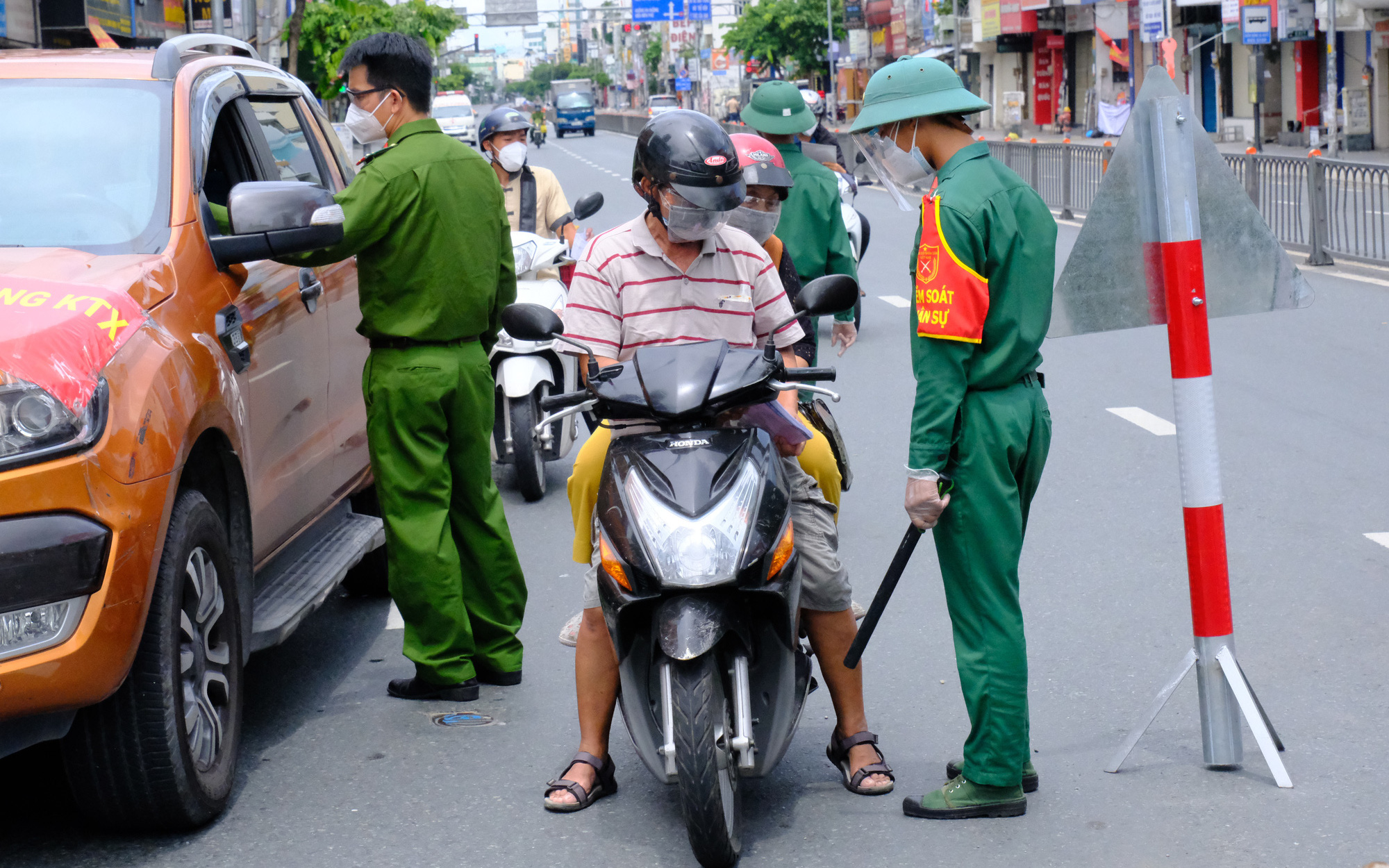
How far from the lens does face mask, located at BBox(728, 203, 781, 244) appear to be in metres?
5.47

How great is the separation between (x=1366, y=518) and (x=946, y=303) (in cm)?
390


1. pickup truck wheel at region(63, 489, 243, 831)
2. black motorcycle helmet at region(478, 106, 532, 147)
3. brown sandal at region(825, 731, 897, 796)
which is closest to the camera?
pickup truck wheel at region(63, 489, 243, 831)

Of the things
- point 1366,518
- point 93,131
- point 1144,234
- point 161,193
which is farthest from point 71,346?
point 1366,518

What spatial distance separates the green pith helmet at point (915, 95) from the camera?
4035 mm

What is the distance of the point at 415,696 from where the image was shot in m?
5.27

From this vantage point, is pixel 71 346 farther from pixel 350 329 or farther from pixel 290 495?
pixel 350 329

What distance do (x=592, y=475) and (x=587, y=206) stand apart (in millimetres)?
5475

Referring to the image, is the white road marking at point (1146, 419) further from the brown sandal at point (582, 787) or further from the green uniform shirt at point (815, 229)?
the brown sandal at point (582, 787)

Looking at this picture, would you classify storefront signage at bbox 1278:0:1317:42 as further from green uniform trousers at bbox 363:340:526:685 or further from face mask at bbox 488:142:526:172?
green uniform trousers at bbox 363:340:526:685

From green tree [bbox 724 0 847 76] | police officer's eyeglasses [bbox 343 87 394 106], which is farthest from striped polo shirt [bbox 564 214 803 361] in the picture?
green tree [bbox 724 0 847 76]

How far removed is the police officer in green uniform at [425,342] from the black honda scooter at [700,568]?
100 cm

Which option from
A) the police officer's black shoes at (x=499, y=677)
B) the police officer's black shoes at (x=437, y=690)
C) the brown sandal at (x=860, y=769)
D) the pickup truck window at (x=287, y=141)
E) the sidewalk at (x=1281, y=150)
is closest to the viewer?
the brown sandal at (x=860, y=769)

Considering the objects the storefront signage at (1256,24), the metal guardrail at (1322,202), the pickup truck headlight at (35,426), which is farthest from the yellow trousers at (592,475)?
the storefront signage at (1256,24)

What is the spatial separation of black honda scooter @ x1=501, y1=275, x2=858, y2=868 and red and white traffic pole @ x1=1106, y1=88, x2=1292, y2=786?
0.97 m
